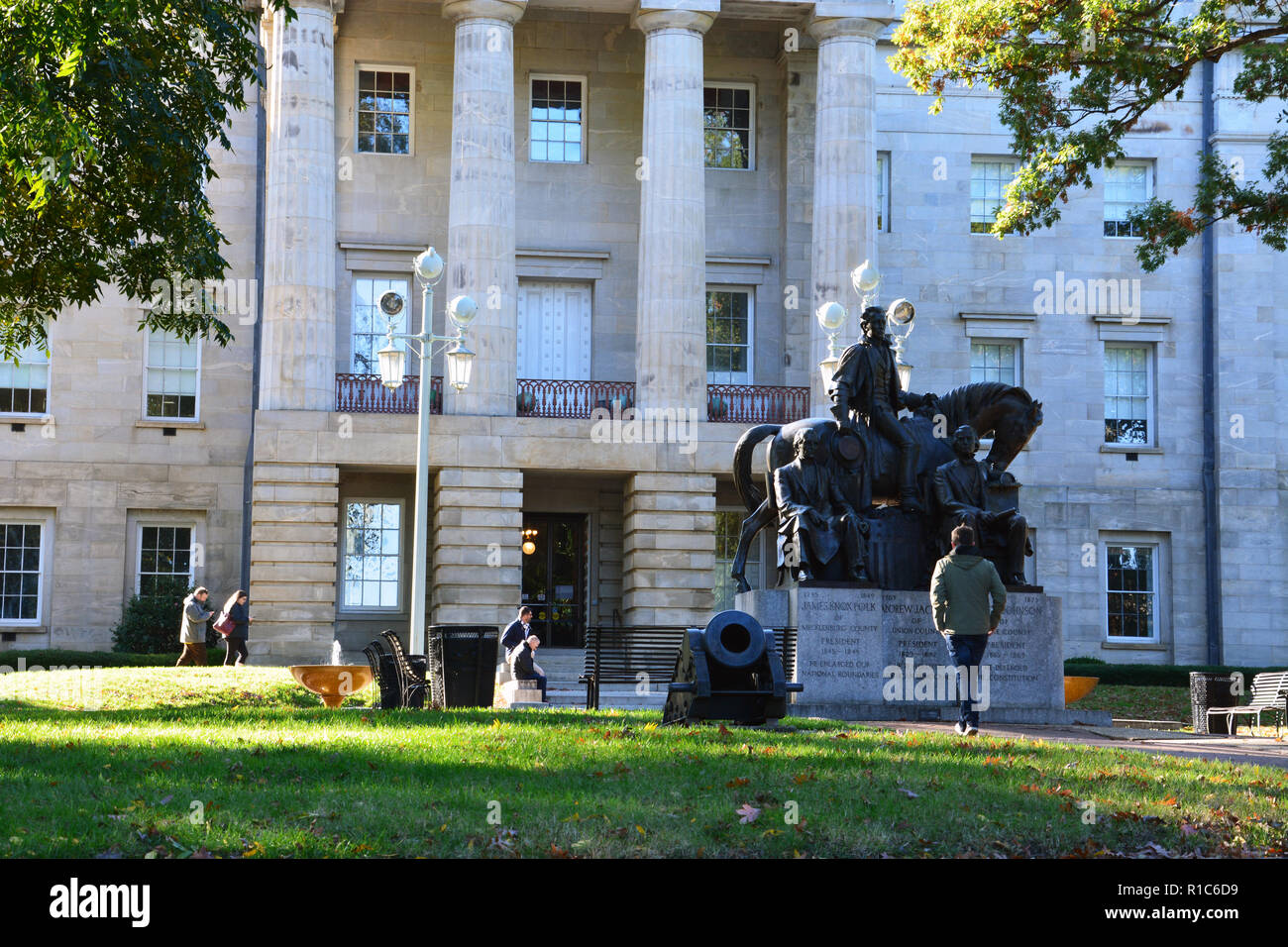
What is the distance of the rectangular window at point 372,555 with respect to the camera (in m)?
40.0

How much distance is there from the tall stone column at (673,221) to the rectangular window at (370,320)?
6575 mm

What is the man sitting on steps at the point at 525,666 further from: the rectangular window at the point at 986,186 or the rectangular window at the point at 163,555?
the rectangular window at the point at 986,186

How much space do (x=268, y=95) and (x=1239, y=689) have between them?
1018 inches

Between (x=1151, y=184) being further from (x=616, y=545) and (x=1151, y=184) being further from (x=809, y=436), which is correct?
(x=809, y=436)

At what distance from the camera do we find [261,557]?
119 feet

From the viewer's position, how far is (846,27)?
38.9m

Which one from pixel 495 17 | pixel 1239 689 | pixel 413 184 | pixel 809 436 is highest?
pixel 495 17

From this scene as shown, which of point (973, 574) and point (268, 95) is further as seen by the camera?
point (268, 95)

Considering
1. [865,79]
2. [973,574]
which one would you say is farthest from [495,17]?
[973,574]

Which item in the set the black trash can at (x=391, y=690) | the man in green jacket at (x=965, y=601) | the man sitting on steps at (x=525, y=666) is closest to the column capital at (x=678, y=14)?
the man sitting on steps at (x=525, y=666)

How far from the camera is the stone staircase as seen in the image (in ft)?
76.9

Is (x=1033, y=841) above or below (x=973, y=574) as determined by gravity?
below

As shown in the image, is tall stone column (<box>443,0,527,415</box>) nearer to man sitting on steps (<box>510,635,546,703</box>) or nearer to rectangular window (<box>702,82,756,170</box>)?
rectangular window (<box>702,82,756,170</box>)

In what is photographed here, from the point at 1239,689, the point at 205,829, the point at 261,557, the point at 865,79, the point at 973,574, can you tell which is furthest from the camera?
the point at 865,79
